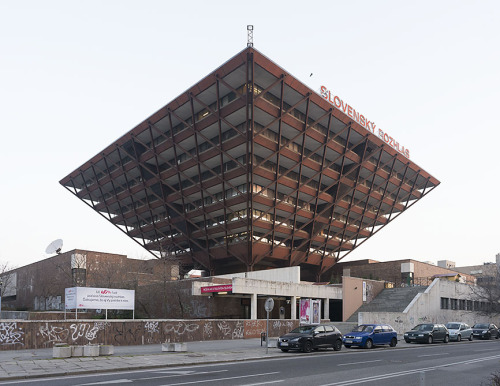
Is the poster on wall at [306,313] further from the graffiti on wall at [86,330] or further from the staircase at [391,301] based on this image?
the staircase at [391,301]

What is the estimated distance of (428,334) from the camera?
3434 centimetres

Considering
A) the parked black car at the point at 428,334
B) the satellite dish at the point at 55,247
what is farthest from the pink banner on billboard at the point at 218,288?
the satellite dish at the point at 55,247

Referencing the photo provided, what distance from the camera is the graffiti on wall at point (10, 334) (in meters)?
22.5

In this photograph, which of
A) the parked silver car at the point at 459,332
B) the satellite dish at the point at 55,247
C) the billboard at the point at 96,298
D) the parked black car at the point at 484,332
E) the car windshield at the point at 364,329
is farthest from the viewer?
the satellite dish at the point at 55,247

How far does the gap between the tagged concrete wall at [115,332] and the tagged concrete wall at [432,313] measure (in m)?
16.8

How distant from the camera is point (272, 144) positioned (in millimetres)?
55438

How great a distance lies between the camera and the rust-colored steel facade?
52750 mm

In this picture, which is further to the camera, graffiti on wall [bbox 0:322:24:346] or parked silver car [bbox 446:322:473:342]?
parked silver car [bbox 446:322:473:342]

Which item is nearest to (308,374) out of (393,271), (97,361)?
(97,361)

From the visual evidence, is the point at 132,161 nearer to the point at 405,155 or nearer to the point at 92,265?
the point at 92,265

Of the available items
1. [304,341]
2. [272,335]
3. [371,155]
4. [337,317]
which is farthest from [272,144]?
[304,341]

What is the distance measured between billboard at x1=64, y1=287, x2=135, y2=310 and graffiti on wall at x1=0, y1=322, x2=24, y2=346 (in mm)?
3953

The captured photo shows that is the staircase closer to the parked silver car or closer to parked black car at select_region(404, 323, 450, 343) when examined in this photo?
the parked silver car

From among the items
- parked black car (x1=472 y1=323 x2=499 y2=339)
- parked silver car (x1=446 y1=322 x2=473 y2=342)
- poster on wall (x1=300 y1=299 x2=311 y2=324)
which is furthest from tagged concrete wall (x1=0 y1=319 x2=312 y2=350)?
parked black car (x1=472 y1=323 x2=499 y2=339)
